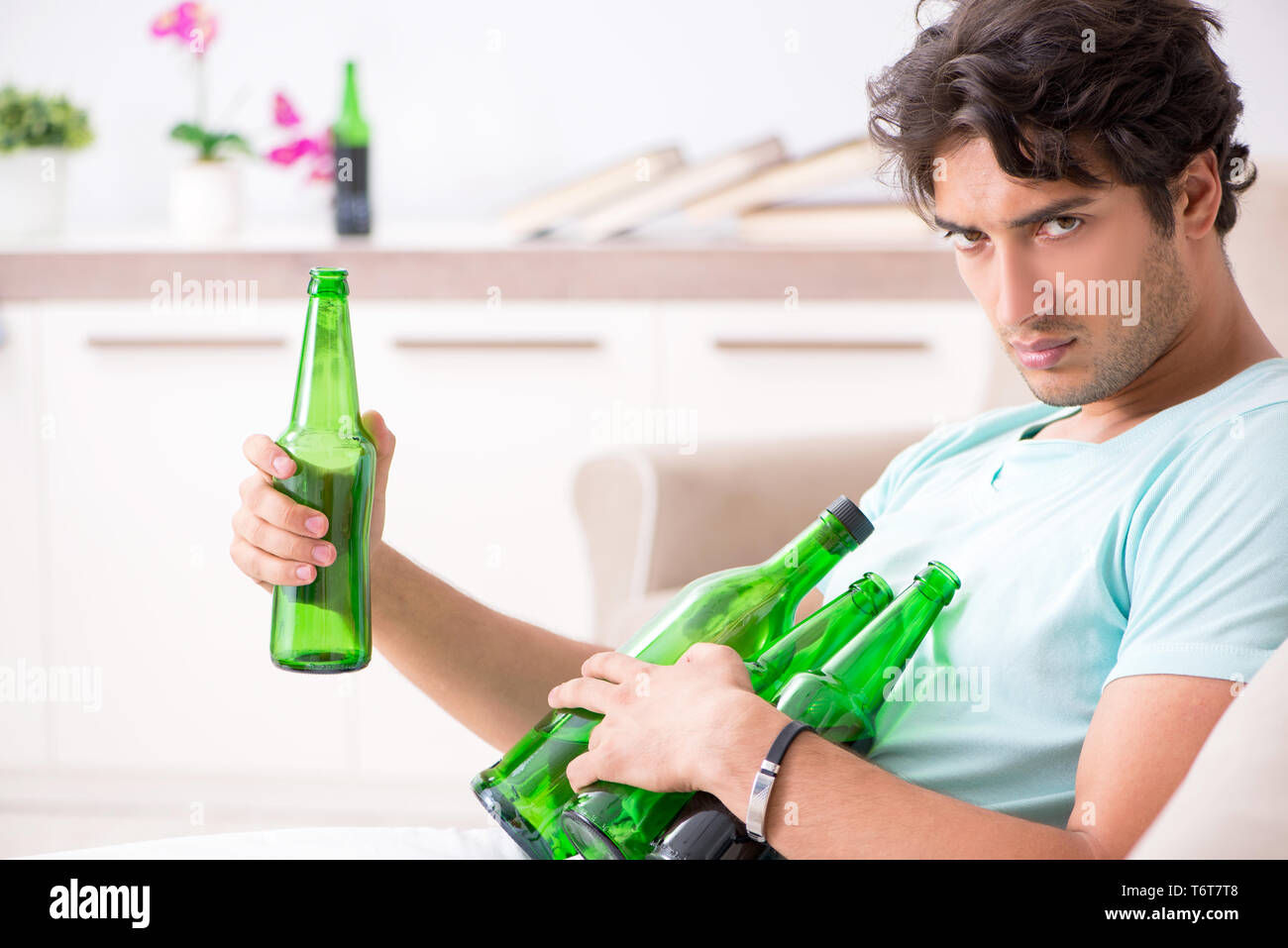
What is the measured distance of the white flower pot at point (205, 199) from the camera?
228cm

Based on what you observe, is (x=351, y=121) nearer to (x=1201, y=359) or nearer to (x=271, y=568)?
(x=271, y=568)

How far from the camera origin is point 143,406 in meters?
2.17

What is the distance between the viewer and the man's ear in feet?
2.94

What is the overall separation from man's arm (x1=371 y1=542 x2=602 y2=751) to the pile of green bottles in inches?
7.0

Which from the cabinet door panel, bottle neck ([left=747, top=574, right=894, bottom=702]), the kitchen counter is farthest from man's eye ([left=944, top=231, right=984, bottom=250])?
the cabinet door panel

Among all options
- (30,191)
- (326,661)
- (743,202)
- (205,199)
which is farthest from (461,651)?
(30,191)

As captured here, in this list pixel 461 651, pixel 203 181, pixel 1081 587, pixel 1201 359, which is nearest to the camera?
pixel 1081 587

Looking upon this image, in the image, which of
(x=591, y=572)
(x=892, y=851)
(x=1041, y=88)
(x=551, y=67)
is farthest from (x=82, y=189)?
(x=892, y=851)

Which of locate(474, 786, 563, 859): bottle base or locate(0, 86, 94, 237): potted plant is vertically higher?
locate(0, 86, 94, 237): potted plant

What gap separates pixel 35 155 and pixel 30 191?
0.07 meters

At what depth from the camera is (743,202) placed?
2115 mm

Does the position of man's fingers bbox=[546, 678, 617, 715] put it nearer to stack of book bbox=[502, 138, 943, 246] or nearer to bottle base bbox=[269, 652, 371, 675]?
bottle base bbox=[269, 652, 371, 675]
